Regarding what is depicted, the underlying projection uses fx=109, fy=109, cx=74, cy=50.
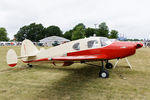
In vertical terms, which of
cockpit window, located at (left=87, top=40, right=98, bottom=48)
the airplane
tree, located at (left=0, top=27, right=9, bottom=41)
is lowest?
the airplane

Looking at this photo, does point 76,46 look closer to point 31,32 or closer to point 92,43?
point 92,43

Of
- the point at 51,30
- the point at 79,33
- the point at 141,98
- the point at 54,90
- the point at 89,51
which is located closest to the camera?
the point at 141,98

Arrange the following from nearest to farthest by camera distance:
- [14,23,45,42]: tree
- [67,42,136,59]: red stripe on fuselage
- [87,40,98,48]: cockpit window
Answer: [67,42,136,59]: red stripe on fuselage < [87,40,98,48]: cockpit window < [14,23,45,42]: tree

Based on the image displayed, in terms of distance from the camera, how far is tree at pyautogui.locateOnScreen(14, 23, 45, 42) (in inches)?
3684

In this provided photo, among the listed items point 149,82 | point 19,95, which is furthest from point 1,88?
point 149,82

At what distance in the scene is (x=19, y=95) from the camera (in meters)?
4.12

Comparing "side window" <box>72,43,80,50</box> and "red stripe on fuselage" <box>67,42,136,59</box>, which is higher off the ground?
"side window" <box>72,43,80,50</box>

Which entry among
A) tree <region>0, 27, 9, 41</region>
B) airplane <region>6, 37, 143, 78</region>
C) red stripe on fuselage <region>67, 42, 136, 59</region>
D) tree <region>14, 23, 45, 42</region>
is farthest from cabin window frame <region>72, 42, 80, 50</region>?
tree <region>0, 27, 9, 41</region>

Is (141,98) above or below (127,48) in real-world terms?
below

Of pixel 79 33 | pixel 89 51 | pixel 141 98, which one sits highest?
pixel 79 33

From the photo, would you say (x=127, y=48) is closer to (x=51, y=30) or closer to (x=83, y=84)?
(x=83, y=84)

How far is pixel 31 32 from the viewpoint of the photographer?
93562 mm

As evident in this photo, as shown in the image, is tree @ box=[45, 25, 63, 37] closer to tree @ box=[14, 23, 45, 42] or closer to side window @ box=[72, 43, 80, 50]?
tree @ box=[14, 23, 45, 42]

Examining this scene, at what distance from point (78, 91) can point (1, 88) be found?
134 inches
